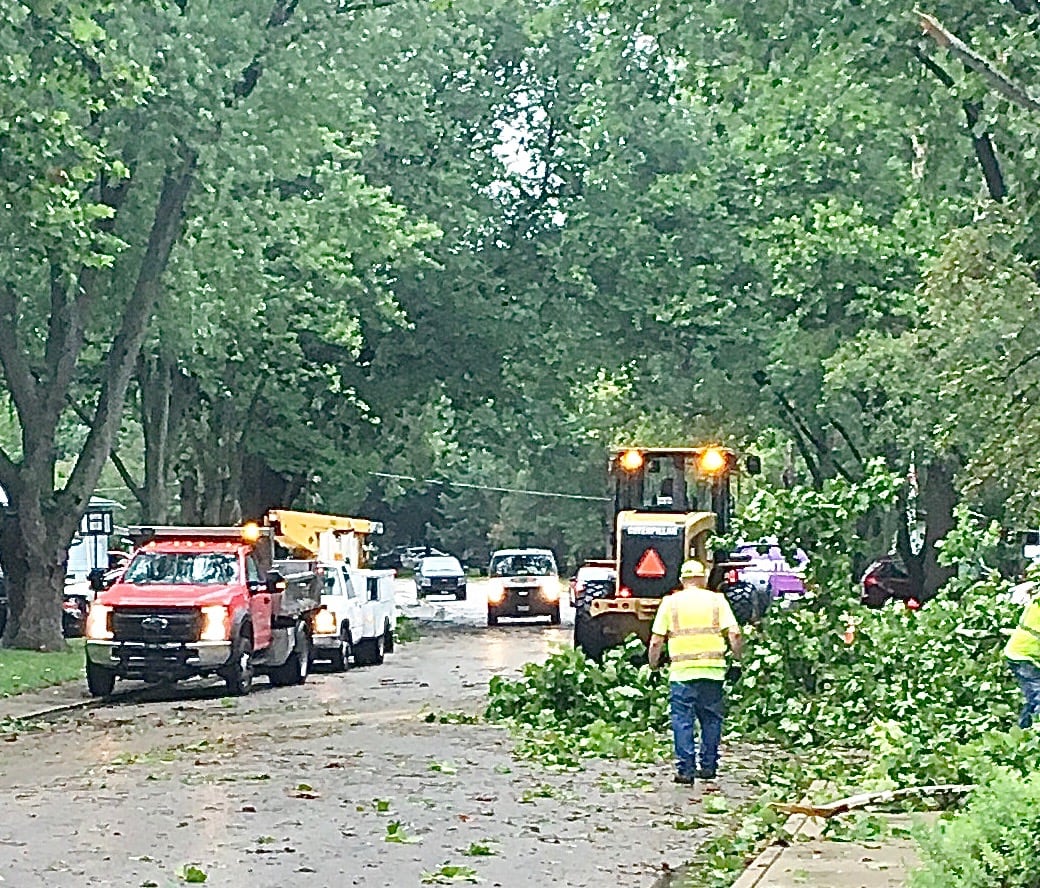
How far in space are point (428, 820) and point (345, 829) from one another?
2.36 ft

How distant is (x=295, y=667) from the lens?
28.1 metres

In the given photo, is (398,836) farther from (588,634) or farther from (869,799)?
(588,634)

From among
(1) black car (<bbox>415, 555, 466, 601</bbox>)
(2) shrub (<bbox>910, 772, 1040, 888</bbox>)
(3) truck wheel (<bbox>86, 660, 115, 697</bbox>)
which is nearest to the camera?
(2) shrub (<bbox>910, 772, 1040, 888</bbox>)

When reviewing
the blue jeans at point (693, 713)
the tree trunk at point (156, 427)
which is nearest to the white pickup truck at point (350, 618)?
the tree trunk at point (156, 427)

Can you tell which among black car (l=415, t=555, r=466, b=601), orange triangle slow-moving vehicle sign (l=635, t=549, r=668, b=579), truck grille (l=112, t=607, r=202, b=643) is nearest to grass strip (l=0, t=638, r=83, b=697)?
truck grille (l=112, t=607, r=202, b=643)

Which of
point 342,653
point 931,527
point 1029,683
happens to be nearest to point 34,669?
point 342,653

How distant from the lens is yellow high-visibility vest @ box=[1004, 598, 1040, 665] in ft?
49.0

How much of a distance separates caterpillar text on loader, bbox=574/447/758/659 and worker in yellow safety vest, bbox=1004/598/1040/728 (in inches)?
417

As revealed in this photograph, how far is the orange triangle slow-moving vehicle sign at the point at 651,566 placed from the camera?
26.4m

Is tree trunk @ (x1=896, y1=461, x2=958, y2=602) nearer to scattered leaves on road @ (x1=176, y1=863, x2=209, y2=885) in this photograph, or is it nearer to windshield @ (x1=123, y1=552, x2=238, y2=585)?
windshield @ (x1=123, y1=552, x2=238, y2=585)

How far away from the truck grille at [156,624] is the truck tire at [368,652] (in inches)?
309

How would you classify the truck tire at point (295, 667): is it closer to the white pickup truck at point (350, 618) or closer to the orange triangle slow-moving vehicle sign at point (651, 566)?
the white pickup truck at point (350, 618)

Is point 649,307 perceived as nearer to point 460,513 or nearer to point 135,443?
point 135,443

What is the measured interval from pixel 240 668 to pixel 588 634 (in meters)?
4.79
